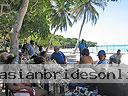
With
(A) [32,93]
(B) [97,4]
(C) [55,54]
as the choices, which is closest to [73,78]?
(A) [32,93]

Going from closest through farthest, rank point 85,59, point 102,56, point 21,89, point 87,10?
point 21,89
point 102,56
point 85,59
point 87,10

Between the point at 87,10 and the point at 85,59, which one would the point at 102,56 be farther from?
the point at 87,10

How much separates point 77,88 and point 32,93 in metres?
0.96

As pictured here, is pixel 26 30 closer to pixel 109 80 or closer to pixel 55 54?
pixel 55 54

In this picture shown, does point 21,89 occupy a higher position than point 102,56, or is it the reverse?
point 102,56

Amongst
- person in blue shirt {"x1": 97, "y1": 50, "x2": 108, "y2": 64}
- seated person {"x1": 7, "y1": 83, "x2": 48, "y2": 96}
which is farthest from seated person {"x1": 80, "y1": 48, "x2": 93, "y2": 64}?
seated person {"x1": 7, "y1": 83, "x2": 48, "y2": 96}

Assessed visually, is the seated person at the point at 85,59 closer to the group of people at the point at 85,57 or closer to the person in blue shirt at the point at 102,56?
the group of people at the point at 85,57

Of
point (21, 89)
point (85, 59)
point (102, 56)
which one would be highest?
point (102, 56)

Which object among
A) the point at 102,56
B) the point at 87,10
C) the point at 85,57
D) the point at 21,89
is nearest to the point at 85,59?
the point at 85,57

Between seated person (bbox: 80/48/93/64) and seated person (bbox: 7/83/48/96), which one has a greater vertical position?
seated person (bbox: 80/48/93/64)

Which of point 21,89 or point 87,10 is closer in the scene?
point 21,89

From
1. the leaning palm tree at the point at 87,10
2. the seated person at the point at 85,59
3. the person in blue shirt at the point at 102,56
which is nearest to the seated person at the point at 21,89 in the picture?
the person in blue shirt at the point at 102,56

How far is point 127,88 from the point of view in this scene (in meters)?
6.49

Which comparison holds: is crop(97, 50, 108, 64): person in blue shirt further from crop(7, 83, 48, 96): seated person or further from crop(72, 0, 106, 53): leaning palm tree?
crop(72, 0, 106, 53): leaning palm tree
